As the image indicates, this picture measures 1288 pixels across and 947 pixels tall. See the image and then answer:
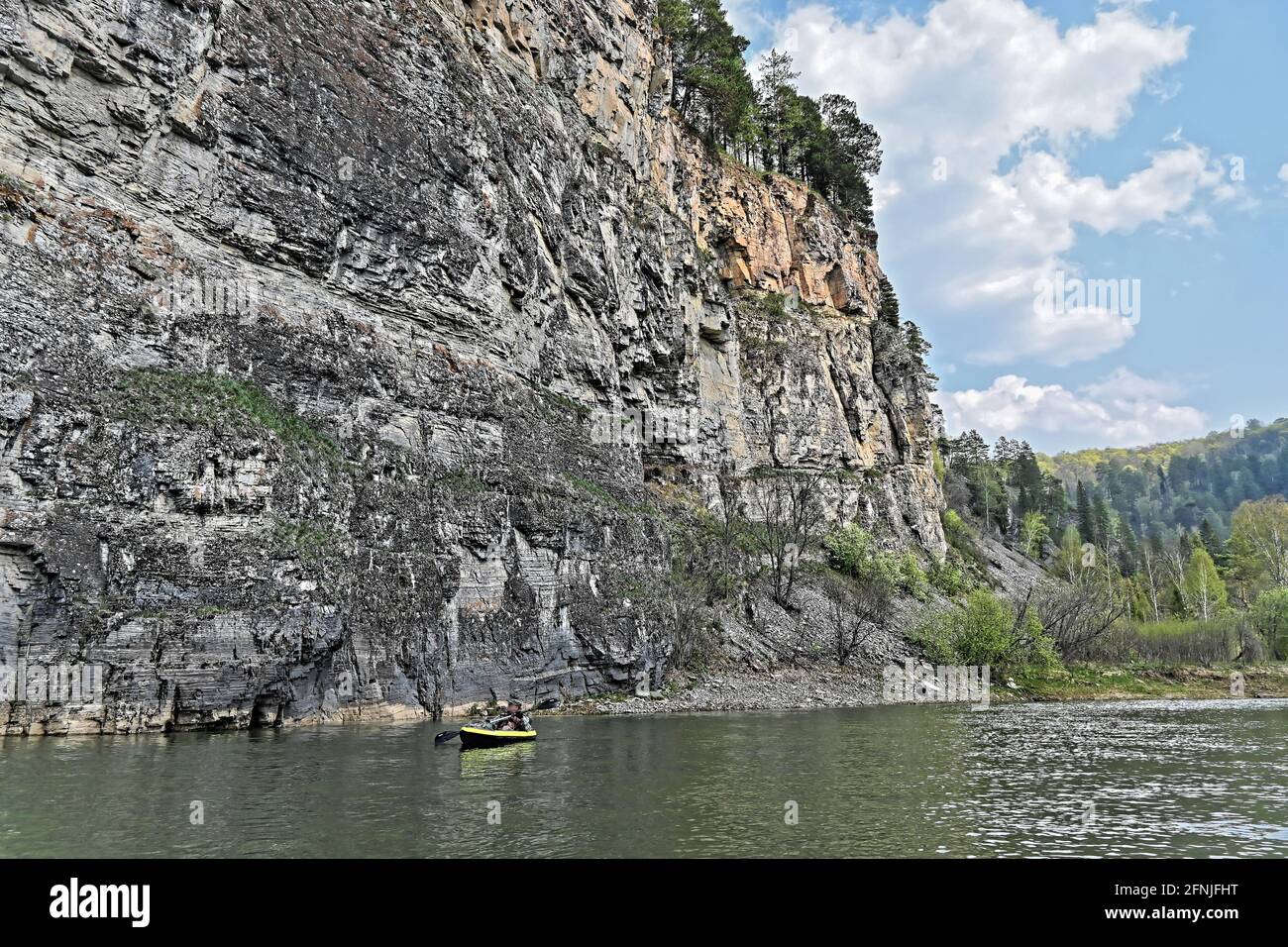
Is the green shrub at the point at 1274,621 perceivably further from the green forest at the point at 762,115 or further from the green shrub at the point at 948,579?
the green forest at the point at 762,115

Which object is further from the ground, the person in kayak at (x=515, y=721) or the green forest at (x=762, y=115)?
the green forest at (x=762, y=115)

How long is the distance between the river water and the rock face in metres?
3.79

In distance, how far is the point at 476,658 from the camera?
118 feet

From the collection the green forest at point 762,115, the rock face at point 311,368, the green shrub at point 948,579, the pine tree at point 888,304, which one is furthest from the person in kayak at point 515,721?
the pine tree at point 888,304

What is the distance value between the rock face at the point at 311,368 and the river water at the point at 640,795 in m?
3.79

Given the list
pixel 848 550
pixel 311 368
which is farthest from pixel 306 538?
pixel 848 550

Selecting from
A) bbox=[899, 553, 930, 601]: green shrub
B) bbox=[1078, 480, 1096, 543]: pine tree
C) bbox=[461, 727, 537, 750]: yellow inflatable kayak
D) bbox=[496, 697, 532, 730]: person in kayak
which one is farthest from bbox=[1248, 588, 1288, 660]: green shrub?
bbox=[461, 727, 537, 750]: yellow inflatable kayak

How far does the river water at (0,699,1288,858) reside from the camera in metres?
15.3

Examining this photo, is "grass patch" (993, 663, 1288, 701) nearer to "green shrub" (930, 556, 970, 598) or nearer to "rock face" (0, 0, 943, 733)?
"green shrub" (930, 556, 970, 598)

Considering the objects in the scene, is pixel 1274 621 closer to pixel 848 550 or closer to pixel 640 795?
pixel 848 550

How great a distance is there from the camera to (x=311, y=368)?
119 ft

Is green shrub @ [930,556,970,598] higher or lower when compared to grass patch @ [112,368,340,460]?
lower

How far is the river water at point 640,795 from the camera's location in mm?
15320
